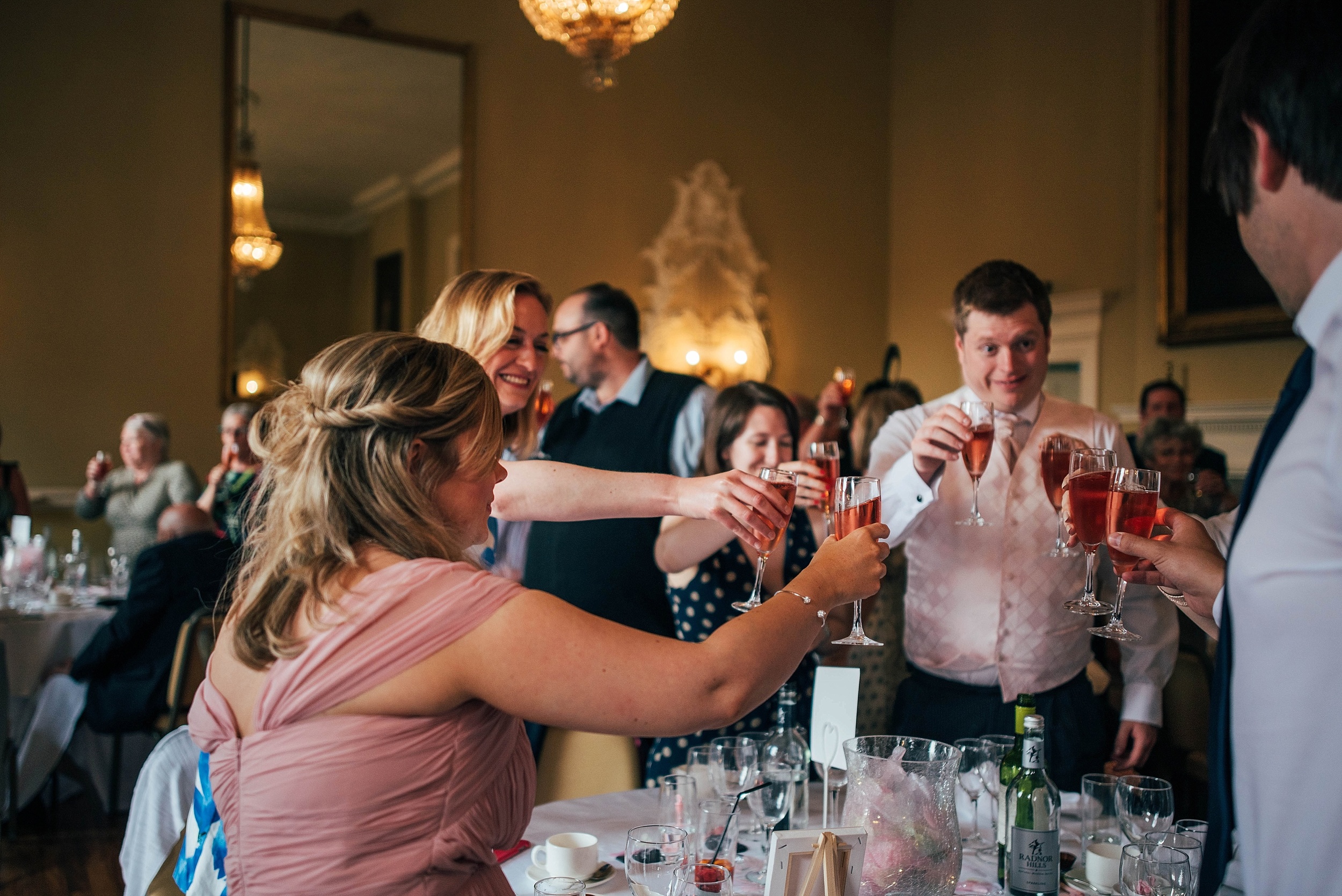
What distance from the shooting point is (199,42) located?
626 cm

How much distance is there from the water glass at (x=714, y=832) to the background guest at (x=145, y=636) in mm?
2836

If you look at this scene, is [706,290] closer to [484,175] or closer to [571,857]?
[484,175]

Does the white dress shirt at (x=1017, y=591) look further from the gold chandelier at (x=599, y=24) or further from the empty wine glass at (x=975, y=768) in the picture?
the gold chandelier at (x=599, y=24)

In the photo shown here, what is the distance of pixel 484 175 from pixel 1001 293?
18.8 ft

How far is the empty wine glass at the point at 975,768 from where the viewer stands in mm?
1591

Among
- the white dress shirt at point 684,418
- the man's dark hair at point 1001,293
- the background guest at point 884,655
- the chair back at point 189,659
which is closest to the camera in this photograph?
the man's dark hair at point 1001,293

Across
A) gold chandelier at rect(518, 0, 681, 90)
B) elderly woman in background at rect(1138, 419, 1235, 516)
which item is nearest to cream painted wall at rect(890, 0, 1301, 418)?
elderly woman in background at rect(1138, 419, 1235, 516)

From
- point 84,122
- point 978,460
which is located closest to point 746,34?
point 84,122

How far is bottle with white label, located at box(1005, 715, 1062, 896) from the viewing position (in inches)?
53.6

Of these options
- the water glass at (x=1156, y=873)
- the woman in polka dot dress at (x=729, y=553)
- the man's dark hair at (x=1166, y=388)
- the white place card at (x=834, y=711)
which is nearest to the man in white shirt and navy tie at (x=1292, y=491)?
the water glass at (x=1156, y=873)

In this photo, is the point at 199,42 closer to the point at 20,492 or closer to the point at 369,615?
the point at 20,492

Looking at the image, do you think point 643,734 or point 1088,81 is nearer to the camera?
point 643,734

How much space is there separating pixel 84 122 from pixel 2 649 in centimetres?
351

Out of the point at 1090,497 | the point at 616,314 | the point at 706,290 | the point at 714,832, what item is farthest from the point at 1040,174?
the point at 714,832
